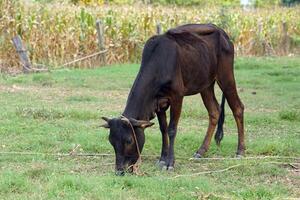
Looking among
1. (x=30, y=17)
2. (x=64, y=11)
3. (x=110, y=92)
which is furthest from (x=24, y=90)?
(x=64, y=11)

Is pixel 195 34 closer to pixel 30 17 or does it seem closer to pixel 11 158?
pixel 11 158

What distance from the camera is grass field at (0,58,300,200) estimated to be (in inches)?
258

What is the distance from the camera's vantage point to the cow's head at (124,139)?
7.04 meters

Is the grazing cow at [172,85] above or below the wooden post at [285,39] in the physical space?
above

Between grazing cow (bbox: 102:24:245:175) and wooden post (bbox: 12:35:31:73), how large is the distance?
9.81m

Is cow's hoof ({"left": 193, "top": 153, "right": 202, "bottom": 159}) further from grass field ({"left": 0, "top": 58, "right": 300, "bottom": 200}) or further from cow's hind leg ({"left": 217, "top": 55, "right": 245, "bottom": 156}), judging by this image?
cow's hind leg ({"left": 217, "top": 55, "right": 245, "bottom": 156})

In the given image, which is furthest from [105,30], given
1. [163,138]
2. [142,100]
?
[142,100]

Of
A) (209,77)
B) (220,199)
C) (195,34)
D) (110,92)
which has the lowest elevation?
(110,92)

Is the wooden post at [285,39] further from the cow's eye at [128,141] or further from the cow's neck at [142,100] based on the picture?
the cow's eye at [128,141]

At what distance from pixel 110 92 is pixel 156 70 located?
6.90 m

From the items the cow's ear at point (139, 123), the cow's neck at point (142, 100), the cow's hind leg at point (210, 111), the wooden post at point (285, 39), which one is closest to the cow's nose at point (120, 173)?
the cow's ear at point (139, 123)

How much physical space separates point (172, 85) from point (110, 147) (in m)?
1.58

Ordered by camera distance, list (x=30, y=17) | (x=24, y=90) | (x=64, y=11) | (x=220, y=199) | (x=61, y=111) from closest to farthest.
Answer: (x=220, y=199) → (x=61, y=111) → (x=24, y=90) → (x=30, y=17) → (x=64, y=11)

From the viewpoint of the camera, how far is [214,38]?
28.0 feet
